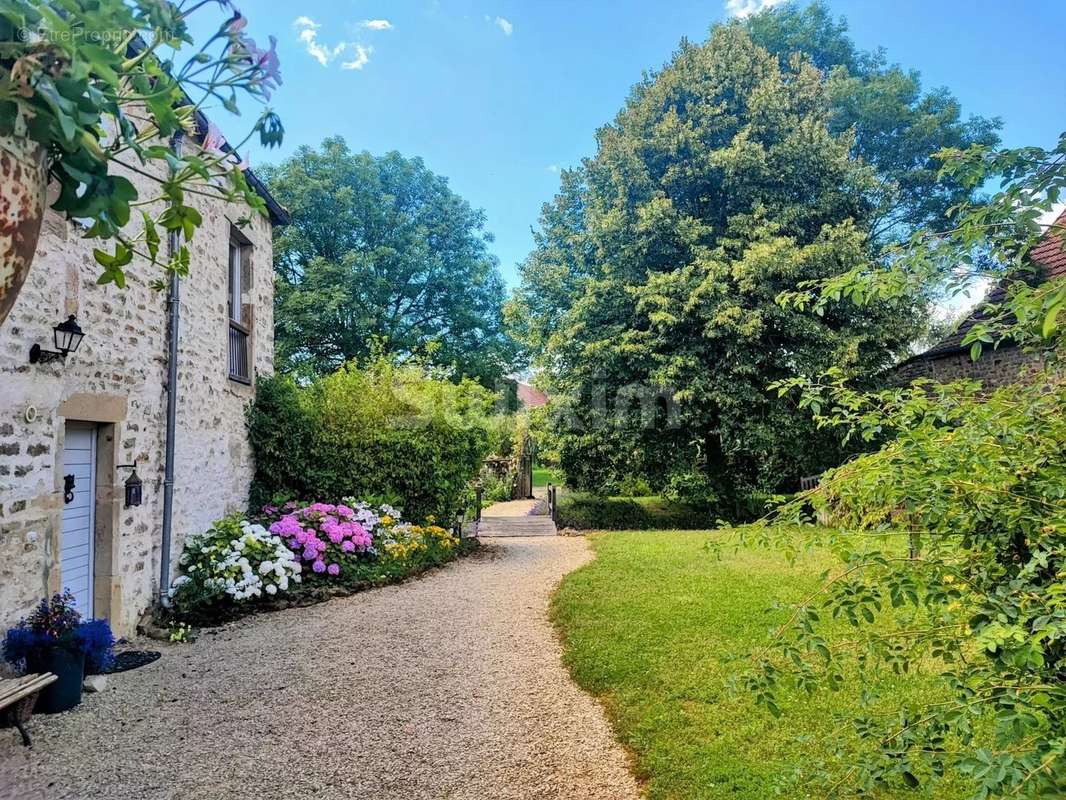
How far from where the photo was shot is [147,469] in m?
5.61

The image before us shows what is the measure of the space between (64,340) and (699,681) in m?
5.31

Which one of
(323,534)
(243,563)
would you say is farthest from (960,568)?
(323,534)

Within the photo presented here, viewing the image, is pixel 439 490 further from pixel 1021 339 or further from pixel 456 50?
pixel 1021 339

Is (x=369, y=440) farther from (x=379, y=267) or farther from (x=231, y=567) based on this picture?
(x=379, y=267)

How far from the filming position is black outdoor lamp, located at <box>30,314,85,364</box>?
4277 millimetres

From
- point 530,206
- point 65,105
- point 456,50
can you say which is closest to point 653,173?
point 530,206

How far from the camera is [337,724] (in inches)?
147

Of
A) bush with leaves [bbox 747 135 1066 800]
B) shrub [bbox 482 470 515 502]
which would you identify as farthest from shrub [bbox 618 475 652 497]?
bush with leaves [bbox 747 135 1066 800]

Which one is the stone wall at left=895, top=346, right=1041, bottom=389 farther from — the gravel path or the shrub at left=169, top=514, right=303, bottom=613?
the shrub at left=169, top=514, right=303, bottom=613

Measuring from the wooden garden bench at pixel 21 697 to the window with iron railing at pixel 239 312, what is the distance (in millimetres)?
4676

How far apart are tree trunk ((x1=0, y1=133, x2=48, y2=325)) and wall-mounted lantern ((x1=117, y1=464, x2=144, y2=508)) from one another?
204 inches

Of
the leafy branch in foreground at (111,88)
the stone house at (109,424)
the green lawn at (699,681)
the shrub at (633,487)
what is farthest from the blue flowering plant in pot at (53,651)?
the shrub at (633,487)

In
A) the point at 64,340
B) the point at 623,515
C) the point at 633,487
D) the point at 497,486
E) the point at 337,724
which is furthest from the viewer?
the point at 497,486

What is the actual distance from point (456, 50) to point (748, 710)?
33.6 feet
